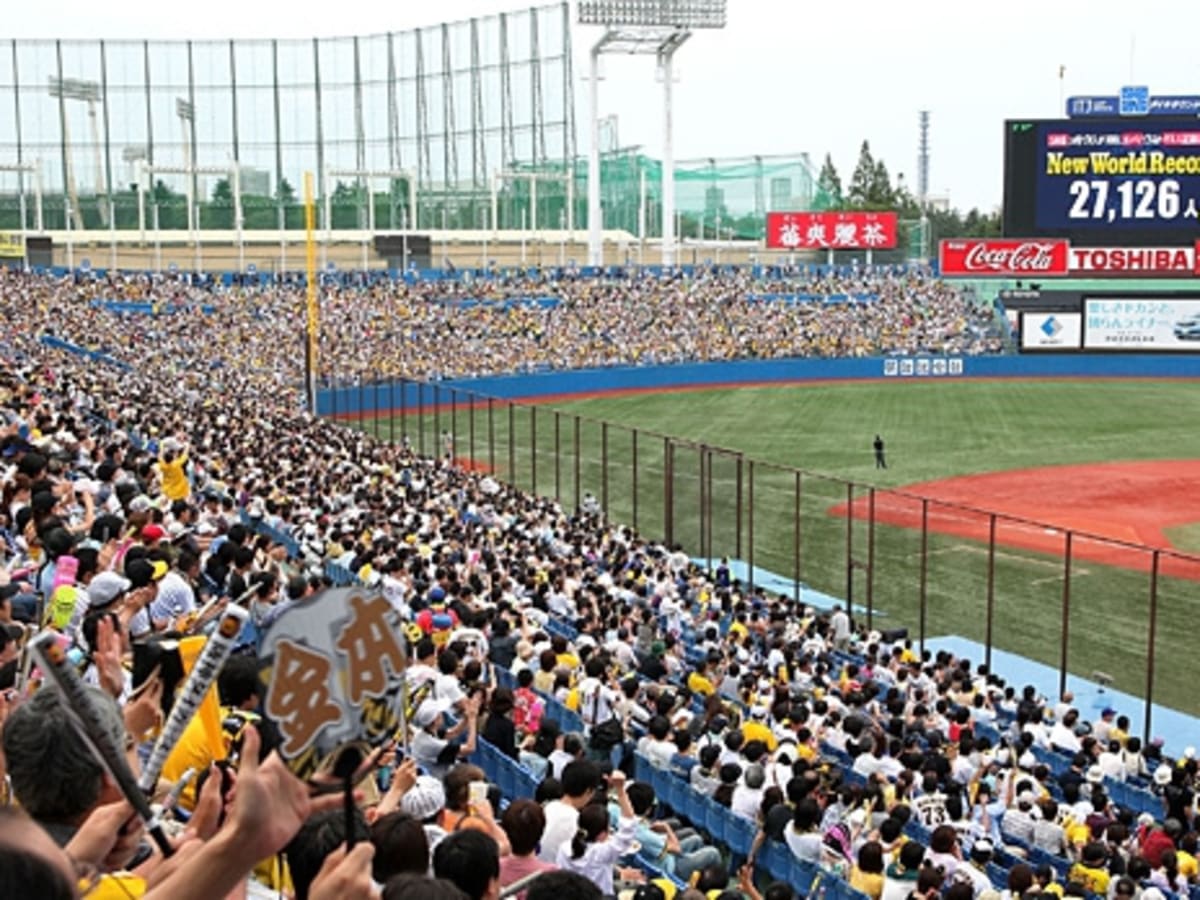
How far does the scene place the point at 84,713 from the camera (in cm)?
293

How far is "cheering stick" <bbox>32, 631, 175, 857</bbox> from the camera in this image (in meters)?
2.87

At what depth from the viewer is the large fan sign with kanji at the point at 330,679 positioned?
3209mm

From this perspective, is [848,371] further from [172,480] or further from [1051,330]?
[172,480]

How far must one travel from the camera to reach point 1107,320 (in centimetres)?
6544

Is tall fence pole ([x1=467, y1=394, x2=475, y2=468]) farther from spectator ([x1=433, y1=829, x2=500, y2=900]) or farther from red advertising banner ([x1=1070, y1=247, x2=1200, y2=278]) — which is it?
red advertising banner ([x1=1070, y1=247, x2=1200, y2=278])

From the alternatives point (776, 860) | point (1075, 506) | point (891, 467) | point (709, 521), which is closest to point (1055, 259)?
point (891, 467)

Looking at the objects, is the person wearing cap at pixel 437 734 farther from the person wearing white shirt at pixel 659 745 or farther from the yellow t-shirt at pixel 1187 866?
the yellow t-shirt at pixel 1187 866

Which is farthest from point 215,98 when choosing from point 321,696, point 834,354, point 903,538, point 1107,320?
point 321,696

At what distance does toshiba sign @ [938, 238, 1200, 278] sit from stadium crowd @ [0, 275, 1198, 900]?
48.4 metres

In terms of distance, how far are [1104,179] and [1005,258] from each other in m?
7.10

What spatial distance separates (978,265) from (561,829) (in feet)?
222

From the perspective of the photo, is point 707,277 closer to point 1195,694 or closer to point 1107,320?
point 1107,320

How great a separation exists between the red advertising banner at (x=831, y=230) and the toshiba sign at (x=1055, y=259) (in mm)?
13535

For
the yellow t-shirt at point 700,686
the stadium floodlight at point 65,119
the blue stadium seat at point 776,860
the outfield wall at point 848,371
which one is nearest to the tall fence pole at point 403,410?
the outfield wall at point 848,371
